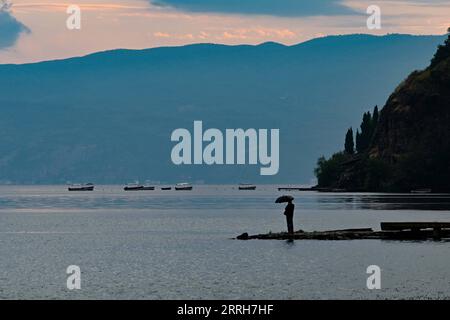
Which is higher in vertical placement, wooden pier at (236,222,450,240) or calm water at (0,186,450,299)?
wooden pier at (236,222,450,240)

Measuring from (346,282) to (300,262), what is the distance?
13281 millimetres

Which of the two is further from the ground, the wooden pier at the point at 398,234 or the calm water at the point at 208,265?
the wooden pier at the point at 398,234

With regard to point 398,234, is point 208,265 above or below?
below

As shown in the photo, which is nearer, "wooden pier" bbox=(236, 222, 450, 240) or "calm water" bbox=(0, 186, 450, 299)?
→ "calm water" bbox=(0, 186, 450, 299)

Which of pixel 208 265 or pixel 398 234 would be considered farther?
pixel 398 234

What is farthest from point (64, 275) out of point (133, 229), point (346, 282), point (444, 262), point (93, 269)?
point (133, 229)

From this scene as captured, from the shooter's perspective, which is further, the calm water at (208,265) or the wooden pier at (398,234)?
the wooden pier at (398,234)
